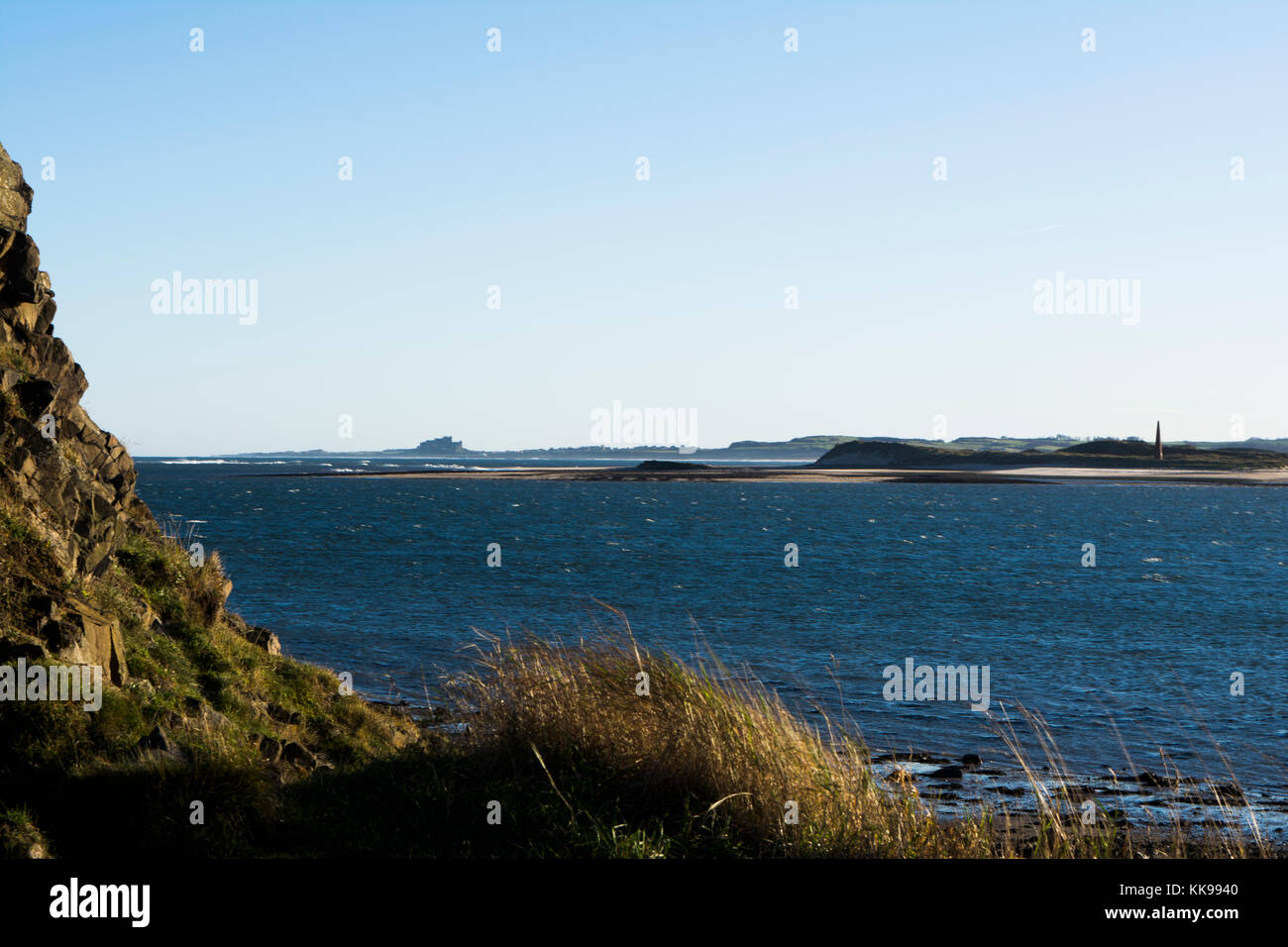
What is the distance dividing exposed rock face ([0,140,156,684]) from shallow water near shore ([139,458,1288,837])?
460cm

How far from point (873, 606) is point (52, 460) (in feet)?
112

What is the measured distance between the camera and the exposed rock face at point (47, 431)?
13477mm

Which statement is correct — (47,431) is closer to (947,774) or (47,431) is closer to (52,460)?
(52,460)

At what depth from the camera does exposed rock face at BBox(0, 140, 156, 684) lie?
11258 mm

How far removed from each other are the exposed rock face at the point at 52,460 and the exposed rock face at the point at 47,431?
0.05ft

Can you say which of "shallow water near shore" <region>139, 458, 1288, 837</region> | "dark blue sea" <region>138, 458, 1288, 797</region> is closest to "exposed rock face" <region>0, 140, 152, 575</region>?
"dark blue sea" <region>138, 458, 1288, 797</region>

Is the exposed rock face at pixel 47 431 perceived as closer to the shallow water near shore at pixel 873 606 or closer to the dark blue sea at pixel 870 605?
A: the dark blue sea at pixel 870 605

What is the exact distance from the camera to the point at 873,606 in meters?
42.8
